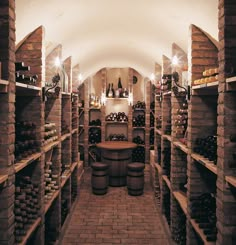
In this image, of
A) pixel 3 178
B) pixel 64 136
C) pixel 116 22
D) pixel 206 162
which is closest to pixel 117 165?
pixel 64 136

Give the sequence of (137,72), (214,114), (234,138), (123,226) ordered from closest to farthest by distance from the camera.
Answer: (234,138), (214,114), (123,226), (137,72)

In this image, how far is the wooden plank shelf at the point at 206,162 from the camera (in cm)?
261

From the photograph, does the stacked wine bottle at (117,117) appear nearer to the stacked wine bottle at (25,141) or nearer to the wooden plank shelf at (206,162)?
the stacked wine bottle at (25,141)

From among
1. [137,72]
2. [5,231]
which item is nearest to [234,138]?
[5,231]

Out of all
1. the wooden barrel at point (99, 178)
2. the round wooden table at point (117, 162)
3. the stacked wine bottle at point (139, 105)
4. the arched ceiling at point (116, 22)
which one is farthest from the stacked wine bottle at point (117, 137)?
the arched ceiling at point (116, 22)

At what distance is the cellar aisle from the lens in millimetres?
4645

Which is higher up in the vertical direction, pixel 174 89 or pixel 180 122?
pixel 174 89

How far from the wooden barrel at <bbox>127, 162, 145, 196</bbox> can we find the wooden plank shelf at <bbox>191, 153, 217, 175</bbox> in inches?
135

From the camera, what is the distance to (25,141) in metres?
3.12

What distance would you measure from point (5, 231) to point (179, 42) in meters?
3.62

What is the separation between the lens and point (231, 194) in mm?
2316

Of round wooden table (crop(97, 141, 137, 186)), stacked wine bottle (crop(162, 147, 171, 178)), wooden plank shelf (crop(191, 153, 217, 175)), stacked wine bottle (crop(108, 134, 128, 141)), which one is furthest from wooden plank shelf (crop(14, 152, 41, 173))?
stacked wine bottle (crop(108, 134, 128, 141))

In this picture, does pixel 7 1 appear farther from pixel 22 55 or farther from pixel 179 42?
pixel 179 42

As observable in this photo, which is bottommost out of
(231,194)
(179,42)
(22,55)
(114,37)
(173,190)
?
(173,190)
